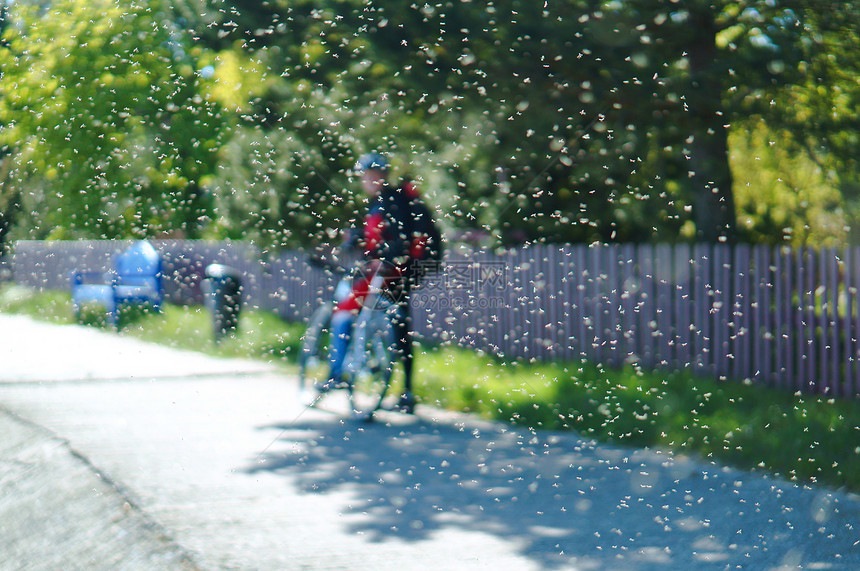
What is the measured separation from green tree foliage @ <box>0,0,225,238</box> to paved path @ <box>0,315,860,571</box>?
536 centimetres

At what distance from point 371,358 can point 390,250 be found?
0.91 metres

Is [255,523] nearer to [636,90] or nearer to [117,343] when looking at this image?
[636,90]

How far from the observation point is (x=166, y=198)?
50.2 feet

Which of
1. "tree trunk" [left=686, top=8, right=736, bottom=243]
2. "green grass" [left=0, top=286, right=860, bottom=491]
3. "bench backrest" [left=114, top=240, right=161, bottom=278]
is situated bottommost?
"green grass" [left=0, top=286, right=860, bottom=491]

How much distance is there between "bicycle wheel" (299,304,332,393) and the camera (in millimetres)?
7727

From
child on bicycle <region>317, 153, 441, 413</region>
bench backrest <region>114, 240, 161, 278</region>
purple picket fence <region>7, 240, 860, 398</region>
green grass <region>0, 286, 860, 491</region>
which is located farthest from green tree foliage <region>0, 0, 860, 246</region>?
bench backrest <region>114, 240, 161, 278</region>

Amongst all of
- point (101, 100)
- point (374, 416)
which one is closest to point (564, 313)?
point (374, 416)

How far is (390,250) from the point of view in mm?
6902

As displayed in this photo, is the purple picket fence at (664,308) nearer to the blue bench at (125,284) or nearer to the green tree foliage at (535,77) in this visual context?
the green tree foliage at (535,77)

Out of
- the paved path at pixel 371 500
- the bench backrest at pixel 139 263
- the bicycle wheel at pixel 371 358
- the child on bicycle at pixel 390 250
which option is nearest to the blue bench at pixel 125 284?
the bench backrest at pixel 139 263

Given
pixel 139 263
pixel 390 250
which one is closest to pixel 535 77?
pixel 390 250

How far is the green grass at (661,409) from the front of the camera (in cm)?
557

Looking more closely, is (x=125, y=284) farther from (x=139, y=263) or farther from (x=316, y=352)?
(x=316, y=352)

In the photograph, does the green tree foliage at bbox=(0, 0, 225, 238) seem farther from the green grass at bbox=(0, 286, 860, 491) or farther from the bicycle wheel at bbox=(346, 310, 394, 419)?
the bicycle wheel at bbox=(346, 310, 394, 419)
